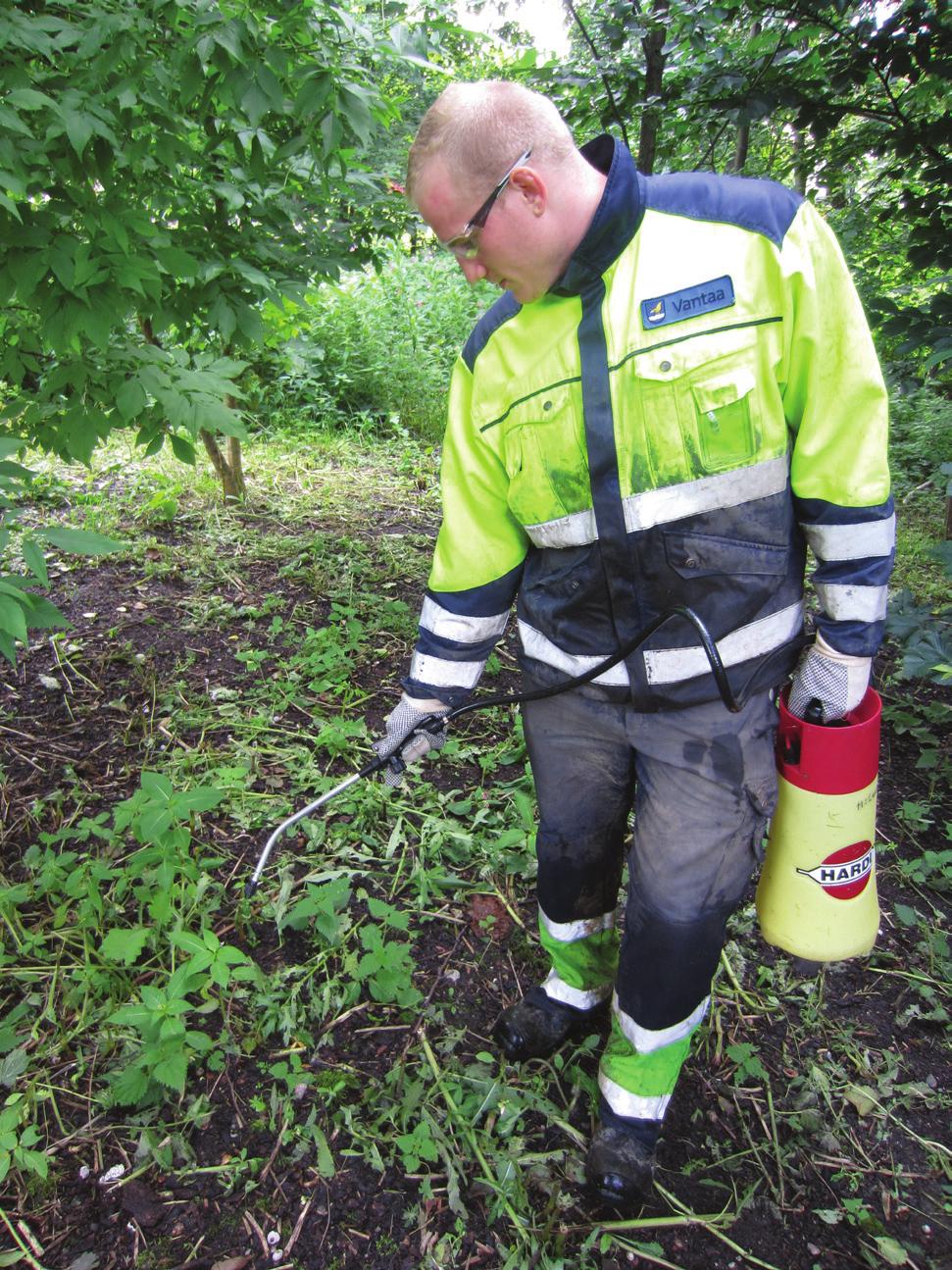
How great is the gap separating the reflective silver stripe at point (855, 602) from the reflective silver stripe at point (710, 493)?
20 cm

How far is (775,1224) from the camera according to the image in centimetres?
164

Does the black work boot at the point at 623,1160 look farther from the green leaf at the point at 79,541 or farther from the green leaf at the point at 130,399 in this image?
the green leaf at the point at 130,399

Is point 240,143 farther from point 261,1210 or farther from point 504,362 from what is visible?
point 261,1210

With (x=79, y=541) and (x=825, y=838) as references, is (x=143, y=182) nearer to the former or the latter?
(x=79, y=541)

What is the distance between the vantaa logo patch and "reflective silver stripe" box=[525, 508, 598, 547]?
0.34m

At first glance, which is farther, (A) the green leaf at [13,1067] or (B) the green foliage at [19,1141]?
(A) the green leaf at [13,1067]

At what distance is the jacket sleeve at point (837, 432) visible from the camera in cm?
124

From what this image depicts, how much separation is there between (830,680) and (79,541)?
1571 mm

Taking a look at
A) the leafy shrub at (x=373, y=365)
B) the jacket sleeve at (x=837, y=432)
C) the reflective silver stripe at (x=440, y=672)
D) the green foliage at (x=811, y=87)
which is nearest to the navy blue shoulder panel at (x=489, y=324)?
the jacket sleeve at (x=837, y=432)

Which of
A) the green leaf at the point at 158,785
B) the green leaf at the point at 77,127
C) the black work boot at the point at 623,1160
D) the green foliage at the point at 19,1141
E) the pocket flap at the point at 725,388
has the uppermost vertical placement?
the green leaf at the point at 77,127

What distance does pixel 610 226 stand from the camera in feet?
4.29

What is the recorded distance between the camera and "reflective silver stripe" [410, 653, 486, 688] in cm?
175

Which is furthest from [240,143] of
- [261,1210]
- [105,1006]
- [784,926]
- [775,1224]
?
[775,1224]

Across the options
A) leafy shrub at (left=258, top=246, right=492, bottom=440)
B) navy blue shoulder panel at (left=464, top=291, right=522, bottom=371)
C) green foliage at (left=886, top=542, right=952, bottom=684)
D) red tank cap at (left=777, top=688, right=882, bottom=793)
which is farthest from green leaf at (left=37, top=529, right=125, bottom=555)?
leafy shrub at (left=258, top=246, right=492, bottom=440)
